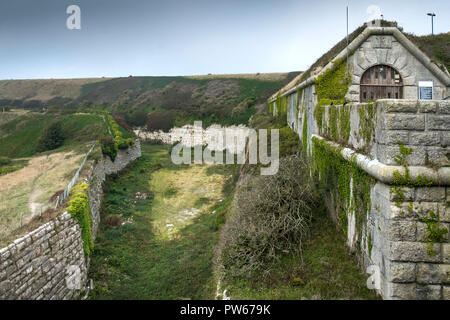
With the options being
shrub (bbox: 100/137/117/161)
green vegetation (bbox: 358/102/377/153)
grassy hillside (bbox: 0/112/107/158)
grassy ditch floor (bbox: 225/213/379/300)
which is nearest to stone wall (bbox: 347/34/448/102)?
green vegetation (bbox: 358/102/377/153)

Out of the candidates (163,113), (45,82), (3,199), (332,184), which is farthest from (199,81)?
(332,184)

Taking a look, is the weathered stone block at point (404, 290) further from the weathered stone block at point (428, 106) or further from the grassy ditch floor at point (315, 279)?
the weathered stone block at point (428, 106)

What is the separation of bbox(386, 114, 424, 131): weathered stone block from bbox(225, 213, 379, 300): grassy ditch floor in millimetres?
2605

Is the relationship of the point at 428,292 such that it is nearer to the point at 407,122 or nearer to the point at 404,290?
the point at 404,290

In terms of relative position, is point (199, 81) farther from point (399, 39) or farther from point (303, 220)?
point (303, 220)

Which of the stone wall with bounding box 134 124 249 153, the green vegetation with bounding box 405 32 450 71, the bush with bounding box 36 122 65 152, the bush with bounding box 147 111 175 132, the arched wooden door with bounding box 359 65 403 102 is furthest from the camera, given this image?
the bush with bounding box 147 111 175 132

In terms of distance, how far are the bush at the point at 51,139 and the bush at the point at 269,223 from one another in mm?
19453

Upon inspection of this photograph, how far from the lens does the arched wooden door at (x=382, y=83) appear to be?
37.1ft

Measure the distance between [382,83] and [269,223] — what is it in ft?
22.4

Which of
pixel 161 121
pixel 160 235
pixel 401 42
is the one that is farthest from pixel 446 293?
pixel 161 121

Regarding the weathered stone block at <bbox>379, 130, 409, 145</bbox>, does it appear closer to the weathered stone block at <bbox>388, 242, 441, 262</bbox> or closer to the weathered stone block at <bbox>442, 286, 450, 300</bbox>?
the weathered stone block at <bbox>388, 242, 441, 262</bbox>

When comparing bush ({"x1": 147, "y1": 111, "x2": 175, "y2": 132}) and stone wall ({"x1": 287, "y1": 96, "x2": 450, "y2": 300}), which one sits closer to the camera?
stone wall ({"x1": 287, "y1": 96, "x2": 450, "y2": 300})

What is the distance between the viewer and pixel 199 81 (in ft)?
191

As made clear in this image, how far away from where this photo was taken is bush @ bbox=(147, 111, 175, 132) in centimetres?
3806
